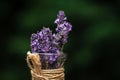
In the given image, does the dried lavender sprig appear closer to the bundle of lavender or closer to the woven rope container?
the bundle of lavender

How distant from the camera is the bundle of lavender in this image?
2.11 m

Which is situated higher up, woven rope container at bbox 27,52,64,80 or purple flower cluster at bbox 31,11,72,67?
purple flower cluster at bbox 31,11,72,67

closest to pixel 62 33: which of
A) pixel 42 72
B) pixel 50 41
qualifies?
pixel 50 41

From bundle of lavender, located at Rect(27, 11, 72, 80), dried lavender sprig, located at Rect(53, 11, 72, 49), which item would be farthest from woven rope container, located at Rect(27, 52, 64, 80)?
dried lavender sprig, located at Rect(53, 11, 72, 49)

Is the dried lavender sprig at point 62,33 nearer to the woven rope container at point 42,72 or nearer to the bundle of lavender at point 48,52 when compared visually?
the bundle of lavender at point 48,52

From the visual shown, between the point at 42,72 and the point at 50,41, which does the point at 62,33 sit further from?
the point at 42,72

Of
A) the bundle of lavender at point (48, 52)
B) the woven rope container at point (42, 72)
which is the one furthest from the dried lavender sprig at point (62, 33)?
the woven rope container at point (42, 72)

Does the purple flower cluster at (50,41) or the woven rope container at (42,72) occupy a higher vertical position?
the purple flower cluster at (50,41)

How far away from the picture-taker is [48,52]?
2119mm

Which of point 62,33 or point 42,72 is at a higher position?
point 62,33

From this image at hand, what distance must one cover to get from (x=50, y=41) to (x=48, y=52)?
0.14 feet

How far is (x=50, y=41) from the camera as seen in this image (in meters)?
2.13

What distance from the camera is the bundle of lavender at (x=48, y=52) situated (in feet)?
6.92

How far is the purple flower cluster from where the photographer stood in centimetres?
211
